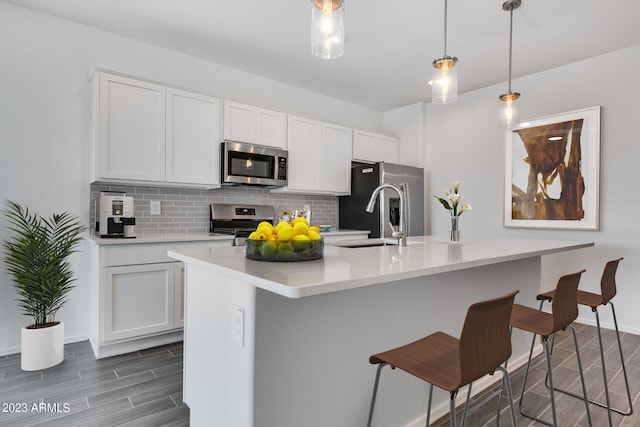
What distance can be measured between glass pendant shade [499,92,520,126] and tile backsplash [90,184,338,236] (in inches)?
101

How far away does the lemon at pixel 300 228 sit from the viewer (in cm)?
150

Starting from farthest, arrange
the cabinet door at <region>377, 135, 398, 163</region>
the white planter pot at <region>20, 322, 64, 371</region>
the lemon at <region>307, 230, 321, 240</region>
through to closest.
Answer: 1. the cabinet door at <region>377, 135, 398, 163</region>
2. the white planter pot at <region>20, 322, 64, 371</region>
3. the lemon at <region>307, 230, 321, 240</region>

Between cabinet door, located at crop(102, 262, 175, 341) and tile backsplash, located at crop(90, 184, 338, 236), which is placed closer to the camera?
cabinet door, located at crop(102, 262, 175, 341)

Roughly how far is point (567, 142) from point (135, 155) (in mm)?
4238

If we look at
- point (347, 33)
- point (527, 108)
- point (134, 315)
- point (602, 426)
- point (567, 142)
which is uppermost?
point (347, 33)

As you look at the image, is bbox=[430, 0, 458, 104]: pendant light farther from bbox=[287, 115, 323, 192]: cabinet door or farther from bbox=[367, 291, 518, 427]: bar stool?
bbox=[287, 115, 323, 192]: cabinet door

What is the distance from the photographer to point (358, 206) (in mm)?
4641

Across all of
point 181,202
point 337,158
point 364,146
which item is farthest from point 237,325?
point 364,146

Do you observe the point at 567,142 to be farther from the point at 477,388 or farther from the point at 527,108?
the point at 477,388

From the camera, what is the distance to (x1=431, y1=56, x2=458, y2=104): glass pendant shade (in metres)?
2.10

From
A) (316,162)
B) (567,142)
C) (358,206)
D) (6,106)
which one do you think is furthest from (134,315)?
(567,142)

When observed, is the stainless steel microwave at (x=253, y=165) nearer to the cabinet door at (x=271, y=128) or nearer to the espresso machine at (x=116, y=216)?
the cabinet door at (x=271, y=128)

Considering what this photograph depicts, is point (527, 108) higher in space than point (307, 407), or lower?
higher

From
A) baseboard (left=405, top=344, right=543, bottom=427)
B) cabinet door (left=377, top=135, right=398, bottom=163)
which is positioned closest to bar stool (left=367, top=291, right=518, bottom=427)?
baseboard (left=405, top=344, right=543, bottom=427)
